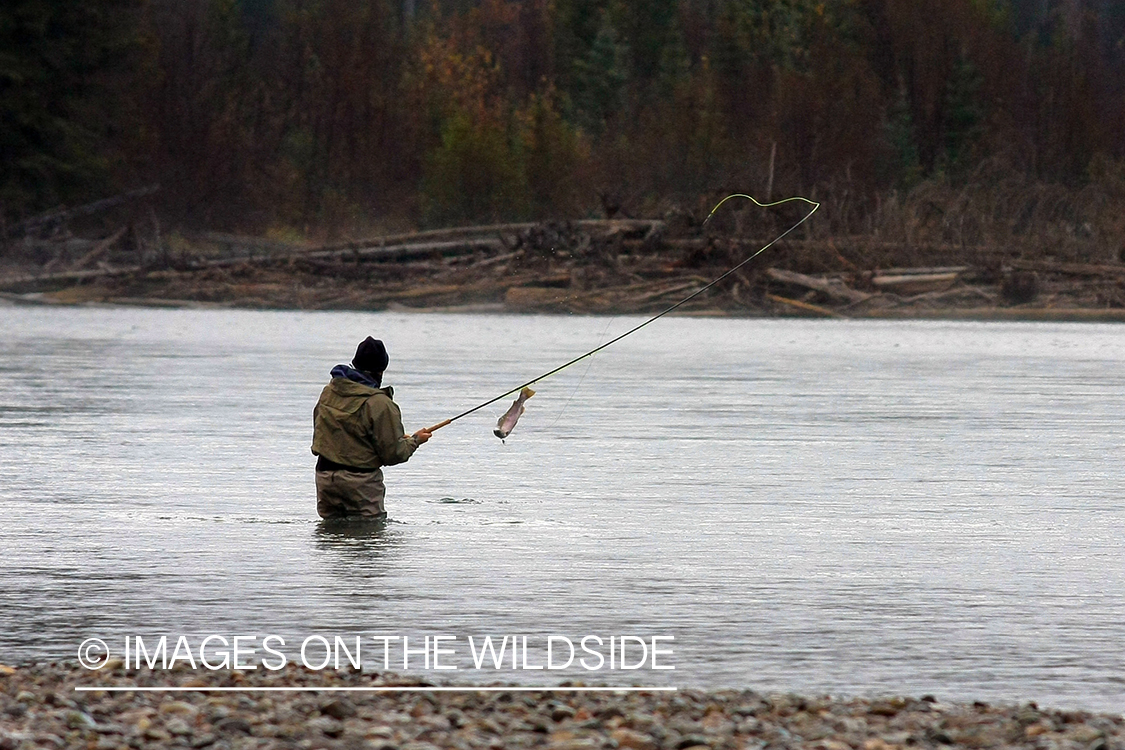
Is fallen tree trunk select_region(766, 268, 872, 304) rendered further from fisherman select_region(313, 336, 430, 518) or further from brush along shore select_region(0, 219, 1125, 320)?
fisherman select_region(313, 336, 430, 518)

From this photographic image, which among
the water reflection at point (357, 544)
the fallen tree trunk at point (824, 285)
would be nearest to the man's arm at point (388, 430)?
the water reflection at point (357, 544)

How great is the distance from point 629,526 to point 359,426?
160cm

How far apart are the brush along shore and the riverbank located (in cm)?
3123

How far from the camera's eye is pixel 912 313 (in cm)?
3850

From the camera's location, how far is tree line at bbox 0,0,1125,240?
48.4 metres

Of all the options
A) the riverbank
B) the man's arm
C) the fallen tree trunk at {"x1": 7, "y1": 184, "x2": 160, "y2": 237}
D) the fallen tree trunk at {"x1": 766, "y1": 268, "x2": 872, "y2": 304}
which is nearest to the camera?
the riverbank

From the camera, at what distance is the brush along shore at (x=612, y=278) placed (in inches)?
1521

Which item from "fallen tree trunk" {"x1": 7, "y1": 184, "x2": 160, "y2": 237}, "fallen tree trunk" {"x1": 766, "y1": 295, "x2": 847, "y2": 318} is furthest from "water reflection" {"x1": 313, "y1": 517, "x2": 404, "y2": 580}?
"fallen tree trunk" {"x1": 7, "y1": 184, "x2": 160, "y2": 237}

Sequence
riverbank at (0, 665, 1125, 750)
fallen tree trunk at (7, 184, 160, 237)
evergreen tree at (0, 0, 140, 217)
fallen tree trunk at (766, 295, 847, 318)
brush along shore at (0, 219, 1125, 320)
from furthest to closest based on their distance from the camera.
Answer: evergreen tree at (0, 0, 140, 217) < fallen tree trunk at (7, 184, 160, 237) < brush along shore at (0, 219, 1125, 320) < fallen tree trunk at (766, 295, 847, 318) < riverbank at (0, 665, 1125, 750)

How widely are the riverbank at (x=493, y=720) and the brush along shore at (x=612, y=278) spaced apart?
31.2 metres

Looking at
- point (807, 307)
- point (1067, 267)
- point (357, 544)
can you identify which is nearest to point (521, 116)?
point (807, 307)

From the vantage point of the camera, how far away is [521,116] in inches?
2132

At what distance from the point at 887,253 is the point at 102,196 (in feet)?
73.9

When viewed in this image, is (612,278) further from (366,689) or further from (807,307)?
(366,689)
